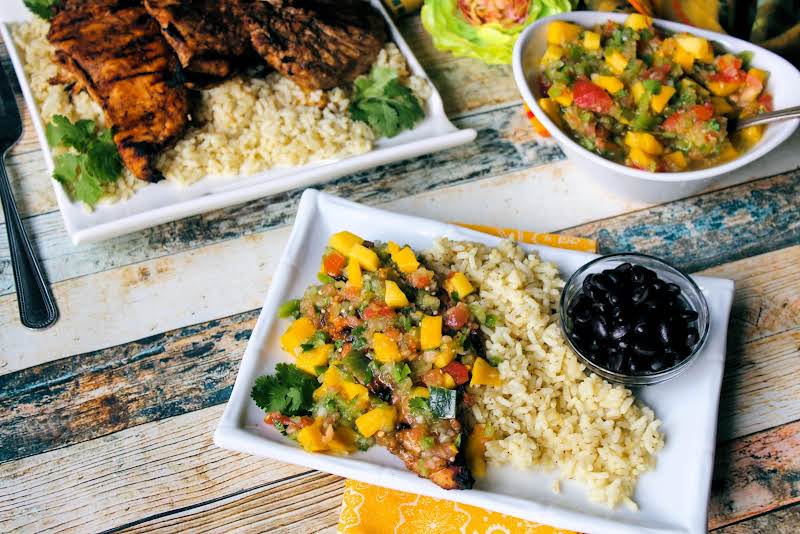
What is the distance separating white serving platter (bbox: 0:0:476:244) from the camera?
3.33 metres

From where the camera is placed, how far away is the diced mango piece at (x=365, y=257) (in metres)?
2.79

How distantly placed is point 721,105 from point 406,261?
177cm

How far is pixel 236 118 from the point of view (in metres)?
3.64

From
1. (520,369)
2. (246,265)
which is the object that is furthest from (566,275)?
(246,265)

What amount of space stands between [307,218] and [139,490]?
128 cm

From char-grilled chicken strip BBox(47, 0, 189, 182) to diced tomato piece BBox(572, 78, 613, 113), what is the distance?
6.17ft

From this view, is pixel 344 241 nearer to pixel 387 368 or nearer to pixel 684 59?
pixel 387 368

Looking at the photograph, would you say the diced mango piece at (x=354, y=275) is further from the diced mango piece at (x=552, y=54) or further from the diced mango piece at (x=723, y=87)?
the diced mango piece at (x=723, y=87)

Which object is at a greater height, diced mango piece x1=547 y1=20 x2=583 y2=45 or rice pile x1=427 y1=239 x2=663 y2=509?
diced mango piece x1=547 y1=20 x2=583 y2=45

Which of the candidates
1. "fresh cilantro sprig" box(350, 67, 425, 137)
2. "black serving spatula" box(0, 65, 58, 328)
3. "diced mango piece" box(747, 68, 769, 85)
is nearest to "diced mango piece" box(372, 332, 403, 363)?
"fresh cilantro sprig" box(350, 67, 425, 137)

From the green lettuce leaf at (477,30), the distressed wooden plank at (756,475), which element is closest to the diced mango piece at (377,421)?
the distressed wooden plank at (756,475)

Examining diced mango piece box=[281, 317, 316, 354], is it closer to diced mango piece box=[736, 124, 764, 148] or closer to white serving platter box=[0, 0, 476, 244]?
white serving platter box=[0, 0, 476, 244]

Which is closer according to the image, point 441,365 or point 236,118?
point 441,365

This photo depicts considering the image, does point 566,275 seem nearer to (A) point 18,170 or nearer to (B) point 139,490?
(B) point 139,490
